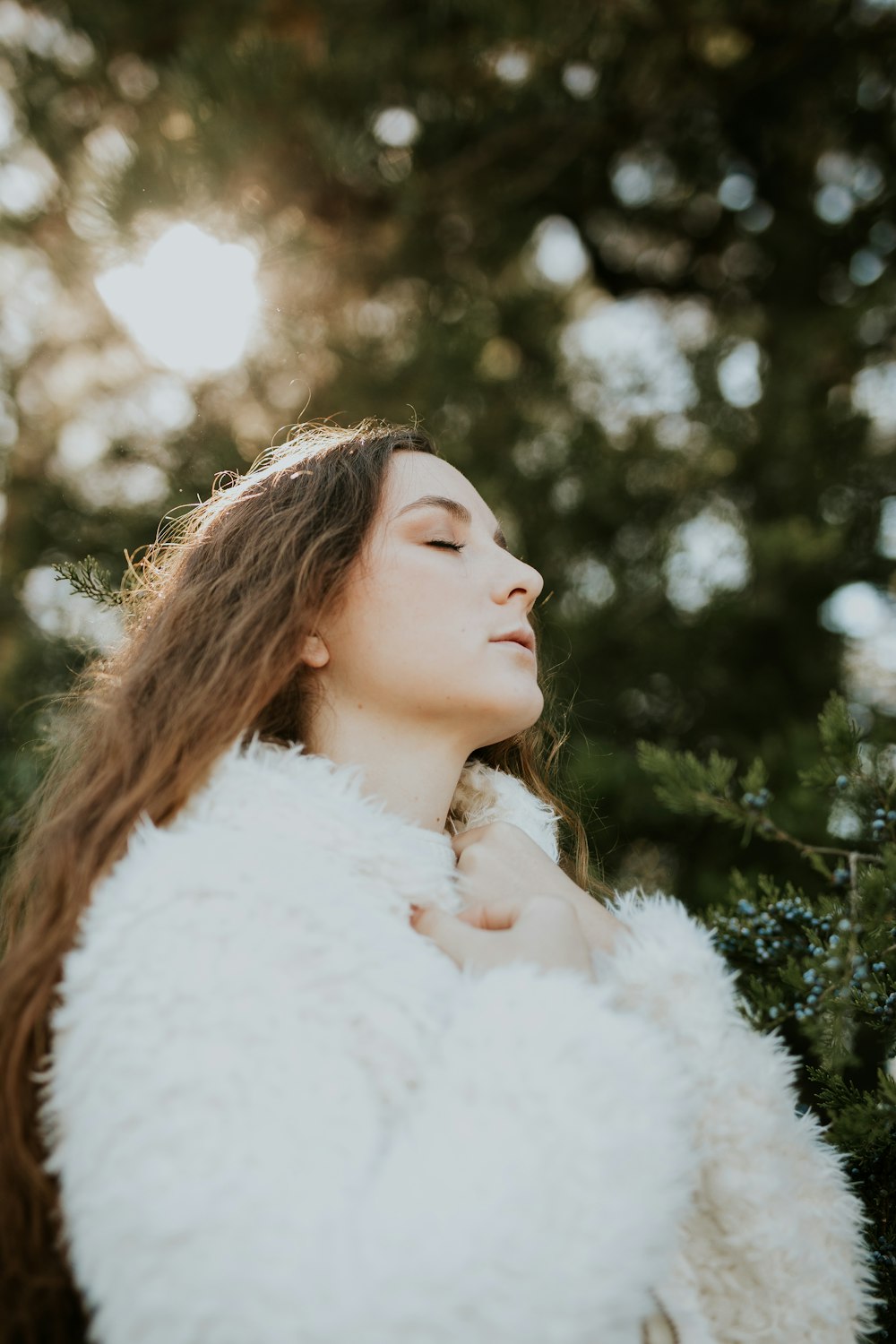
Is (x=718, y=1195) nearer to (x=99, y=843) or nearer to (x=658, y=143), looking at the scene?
(x=99, y=843)

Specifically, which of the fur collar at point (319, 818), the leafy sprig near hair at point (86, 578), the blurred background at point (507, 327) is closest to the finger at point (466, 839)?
the fur collar at point (319, 818)

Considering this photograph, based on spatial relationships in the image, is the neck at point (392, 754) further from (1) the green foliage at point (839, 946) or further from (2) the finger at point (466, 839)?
(1) the green foliage at point (839, 946)

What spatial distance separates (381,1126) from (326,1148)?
0.24 ft

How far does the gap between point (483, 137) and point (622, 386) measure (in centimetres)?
101

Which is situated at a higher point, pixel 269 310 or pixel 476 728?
pixel 269 310

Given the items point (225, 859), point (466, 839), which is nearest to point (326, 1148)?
point (225, 859)

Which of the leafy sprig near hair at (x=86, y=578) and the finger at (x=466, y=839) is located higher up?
the leafy sprig near hair at (x=86, y=578)

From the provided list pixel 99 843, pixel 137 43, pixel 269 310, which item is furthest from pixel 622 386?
pixel 99 843

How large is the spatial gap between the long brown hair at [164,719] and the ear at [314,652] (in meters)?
0.02

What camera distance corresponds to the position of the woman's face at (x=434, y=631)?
157cm

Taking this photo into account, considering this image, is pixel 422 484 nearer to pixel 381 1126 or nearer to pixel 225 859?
pixel 225 859

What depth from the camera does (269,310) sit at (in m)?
2.93

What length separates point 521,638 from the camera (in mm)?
1682

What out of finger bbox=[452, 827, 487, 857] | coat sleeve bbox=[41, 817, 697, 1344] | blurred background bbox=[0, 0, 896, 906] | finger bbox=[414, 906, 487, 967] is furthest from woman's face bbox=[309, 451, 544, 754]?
blurred background bbox=[0, 0, 896, 906]
